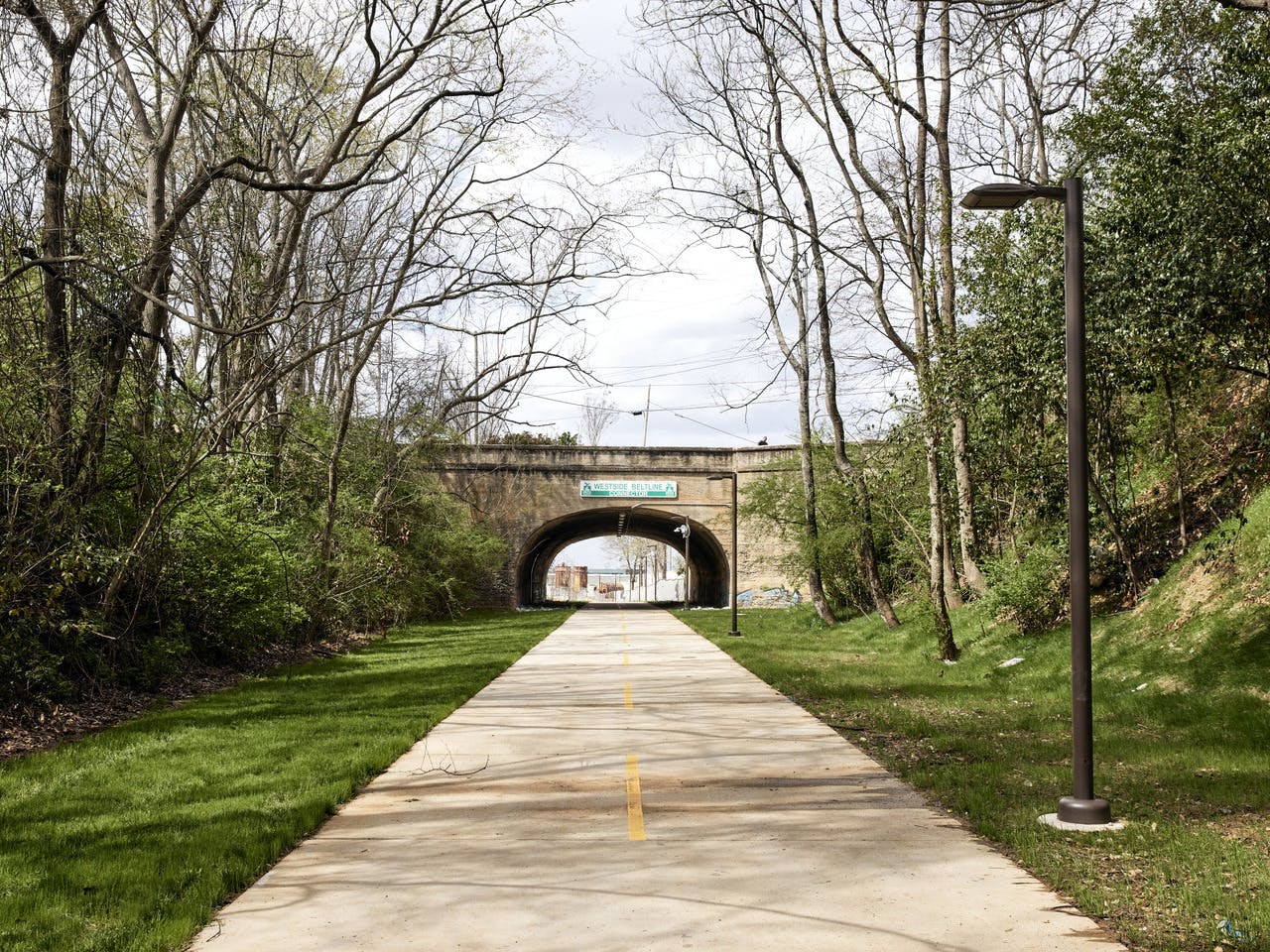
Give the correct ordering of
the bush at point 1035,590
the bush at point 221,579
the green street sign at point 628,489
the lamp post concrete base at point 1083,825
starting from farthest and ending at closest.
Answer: the green street sign at point 628,489
the bush at point 1035,590
the bush at point 221,579
the lamp post concrete base at point 1083,825

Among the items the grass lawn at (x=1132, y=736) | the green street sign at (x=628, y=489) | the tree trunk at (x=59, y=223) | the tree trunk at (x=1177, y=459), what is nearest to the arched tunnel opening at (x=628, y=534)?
the green street sign at (x=628, y=489)

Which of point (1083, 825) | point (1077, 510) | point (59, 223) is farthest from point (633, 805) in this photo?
point (59, 223)

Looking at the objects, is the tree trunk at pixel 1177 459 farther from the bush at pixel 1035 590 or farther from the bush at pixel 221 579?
the bush at pixel 221 579

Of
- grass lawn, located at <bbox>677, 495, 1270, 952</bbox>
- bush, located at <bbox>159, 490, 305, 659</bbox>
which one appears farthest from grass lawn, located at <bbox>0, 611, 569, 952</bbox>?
grass lawn, located at <bbox>677, 495, 1270, 952</bbox>

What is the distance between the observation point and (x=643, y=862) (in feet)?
20.1

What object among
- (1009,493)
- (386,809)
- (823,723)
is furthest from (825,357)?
(386,809)

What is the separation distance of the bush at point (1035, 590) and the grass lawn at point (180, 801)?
8.35 m

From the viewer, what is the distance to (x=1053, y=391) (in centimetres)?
1510

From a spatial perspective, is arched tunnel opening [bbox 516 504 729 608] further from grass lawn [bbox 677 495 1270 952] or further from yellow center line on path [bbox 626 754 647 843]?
yellow center line on path [bbox 626 754 647 843]

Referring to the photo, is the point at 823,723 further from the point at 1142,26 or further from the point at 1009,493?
the point at 1009,493

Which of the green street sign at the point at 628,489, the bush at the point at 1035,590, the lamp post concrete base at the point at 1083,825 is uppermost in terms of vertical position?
the green street sign at the point at 628,489

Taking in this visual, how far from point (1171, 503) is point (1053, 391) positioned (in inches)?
139

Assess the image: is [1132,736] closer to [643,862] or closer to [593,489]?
[643,862]

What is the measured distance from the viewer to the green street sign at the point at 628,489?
1916 inches
